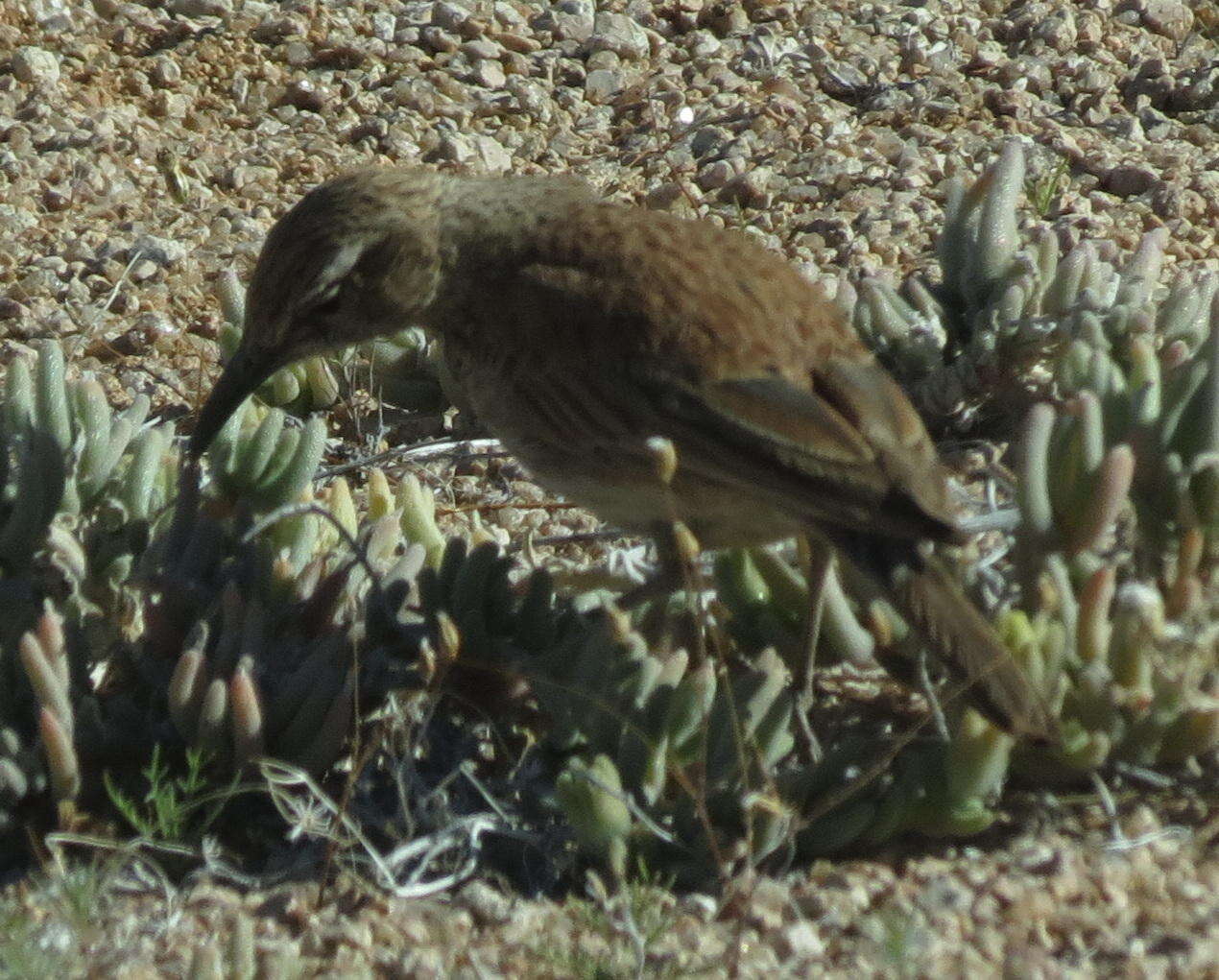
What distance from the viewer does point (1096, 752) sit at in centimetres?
388

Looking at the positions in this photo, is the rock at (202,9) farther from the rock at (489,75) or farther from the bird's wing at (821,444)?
the bird's wing at (821,444)

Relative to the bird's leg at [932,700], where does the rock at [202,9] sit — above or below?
below

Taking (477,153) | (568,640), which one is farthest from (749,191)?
(568,640)

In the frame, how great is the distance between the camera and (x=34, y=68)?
25.4ft

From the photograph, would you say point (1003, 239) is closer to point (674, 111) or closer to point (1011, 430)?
point (1011, 430)

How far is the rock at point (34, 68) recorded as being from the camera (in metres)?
7.74

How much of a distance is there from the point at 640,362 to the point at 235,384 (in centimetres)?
120

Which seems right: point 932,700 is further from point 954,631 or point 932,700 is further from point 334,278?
point 334,278

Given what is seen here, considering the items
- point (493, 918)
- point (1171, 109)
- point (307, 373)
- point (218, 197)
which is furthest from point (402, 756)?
point (1171, 109)

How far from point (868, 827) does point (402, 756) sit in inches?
40.7

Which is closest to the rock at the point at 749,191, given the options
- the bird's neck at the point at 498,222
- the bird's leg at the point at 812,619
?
the bird's neck at the point at 498,222

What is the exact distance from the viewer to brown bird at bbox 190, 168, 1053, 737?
13.3 feet

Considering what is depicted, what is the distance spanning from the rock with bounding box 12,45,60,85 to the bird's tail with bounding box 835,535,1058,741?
188 inches

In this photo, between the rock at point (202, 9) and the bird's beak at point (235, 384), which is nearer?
the bird's beak at point (235, 384)
